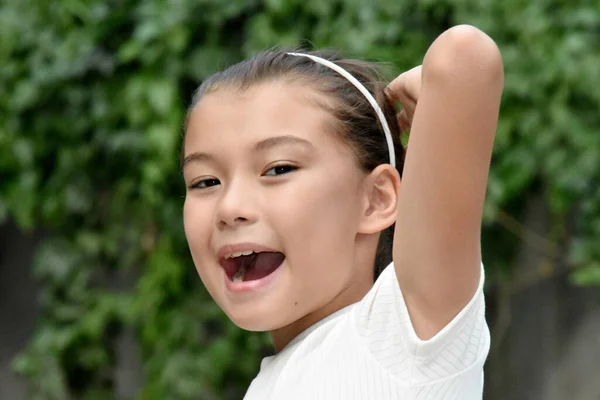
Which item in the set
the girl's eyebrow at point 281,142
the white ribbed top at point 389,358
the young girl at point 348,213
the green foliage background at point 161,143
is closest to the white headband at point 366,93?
the young girl at point 348,213

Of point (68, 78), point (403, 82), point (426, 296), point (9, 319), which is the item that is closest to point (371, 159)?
point (403, 82)

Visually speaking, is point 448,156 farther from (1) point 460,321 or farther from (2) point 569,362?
(2) point 569,362

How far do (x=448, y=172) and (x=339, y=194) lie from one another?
26 cm

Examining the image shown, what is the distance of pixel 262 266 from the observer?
4.39 feet

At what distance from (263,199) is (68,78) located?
214 centimetres

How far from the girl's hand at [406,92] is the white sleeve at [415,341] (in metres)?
0.33

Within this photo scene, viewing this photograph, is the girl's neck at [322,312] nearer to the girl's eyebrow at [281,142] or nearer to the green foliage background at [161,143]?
the girl's eyebrow at [281,142]

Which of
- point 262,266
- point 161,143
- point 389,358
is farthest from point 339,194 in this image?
point 161,143

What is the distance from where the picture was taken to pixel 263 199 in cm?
129

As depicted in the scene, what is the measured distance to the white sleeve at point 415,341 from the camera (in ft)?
3.75

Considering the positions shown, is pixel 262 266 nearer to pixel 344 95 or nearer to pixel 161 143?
pixel 344 95

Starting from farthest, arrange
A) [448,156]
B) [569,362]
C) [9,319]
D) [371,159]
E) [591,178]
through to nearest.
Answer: [9,319], [569,362], [591,178], [371,159], [448,156]

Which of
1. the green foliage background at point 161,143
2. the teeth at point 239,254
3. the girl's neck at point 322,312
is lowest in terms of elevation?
the green foliage background at point 161,143

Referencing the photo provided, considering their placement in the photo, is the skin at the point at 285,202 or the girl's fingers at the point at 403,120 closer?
the skin at the point at 285,202
